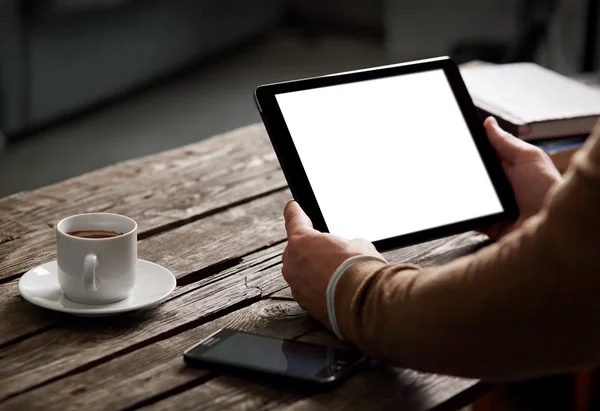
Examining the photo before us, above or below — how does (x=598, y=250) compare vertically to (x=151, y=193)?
above

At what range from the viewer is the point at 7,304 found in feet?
3.00

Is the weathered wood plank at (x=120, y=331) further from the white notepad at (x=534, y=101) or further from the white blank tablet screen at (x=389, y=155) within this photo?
the white notepad at (x=534, y=101)

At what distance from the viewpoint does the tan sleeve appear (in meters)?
0.63

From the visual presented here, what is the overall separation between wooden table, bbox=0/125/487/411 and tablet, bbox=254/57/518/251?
0.06 m

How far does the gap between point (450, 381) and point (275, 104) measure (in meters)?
0.36

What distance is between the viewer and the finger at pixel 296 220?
890 millimetres

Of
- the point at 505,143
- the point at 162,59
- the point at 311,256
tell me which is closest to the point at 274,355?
the point at 311,256

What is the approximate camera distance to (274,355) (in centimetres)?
79

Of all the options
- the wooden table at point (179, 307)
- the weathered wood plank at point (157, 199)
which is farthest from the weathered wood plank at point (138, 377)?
the weathered wood plank at point (157, 199)

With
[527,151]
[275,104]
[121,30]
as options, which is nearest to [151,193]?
[275,104]

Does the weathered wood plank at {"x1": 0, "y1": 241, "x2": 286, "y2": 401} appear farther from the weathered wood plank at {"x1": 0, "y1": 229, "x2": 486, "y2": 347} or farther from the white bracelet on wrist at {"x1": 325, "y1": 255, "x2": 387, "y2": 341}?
the white bracelet on wrist at {"x1": 325, "y1": 255, "x2": 387, "y2": 341}

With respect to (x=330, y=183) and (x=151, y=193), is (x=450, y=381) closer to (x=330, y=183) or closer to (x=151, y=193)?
(x=330, y=183)

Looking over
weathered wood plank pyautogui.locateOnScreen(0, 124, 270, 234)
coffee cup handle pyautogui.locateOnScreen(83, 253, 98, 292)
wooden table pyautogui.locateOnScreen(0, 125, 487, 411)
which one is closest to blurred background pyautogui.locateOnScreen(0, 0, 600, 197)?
weathered wood plank pyautogui.locateOnScreen(0, 124, 270, 234)

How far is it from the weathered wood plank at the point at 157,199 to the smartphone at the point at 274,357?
0.30m
